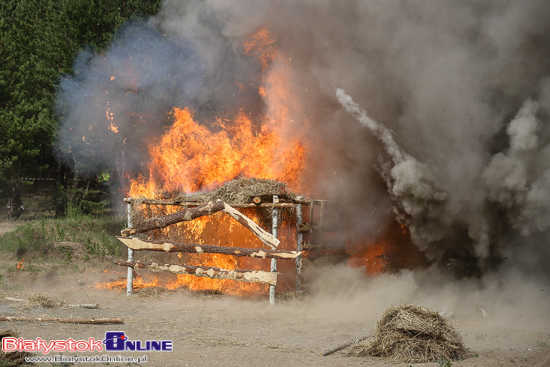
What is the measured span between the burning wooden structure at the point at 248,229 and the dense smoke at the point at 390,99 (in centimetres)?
299

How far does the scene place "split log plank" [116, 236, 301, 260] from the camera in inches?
465

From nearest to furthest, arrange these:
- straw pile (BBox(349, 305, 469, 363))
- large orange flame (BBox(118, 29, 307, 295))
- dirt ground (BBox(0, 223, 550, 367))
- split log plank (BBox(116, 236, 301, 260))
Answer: straw pile (BBox(349, 305, 469, 363)), dirt ground (BBox(0, 223, 550, 367)), split log plank (BBox(116, 236, 301, 260)), large orange flame (BBox(118, 29, 307, 295))

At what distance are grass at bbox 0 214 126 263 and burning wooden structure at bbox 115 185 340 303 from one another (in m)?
5.71

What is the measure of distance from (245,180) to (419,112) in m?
6.16

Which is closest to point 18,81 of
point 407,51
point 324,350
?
point 407,51

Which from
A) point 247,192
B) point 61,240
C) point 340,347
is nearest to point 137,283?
point 61,240

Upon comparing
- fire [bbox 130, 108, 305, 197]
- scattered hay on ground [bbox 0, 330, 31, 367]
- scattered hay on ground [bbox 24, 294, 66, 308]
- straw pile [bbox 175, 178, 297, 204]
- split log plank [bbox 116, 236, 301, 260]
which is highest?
fire [bbox 130, 108, 305, 197]

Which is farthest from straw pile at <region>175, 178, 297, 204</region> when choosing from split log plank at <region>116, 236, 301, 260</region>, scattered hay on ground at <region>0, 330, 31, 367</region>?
scattered hay on ground at <region>0, 330, 31, 367</region>

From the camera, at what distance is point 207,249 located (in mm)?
12680

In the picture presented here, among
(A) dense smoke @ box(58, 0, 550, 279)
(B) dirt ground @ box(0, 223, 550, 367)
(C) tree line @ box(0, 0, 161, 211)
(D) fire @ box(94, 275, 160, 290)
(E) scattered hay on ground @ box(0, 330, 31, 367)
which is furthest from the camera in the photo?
(C) tree line @ box(0, 0, 161, 211)

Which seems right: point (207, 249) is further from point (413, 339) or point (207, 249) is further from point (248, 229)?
point (413, 339)

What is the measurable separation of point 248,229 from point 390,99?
6978 mm

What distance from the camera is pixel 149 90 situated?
2153cm

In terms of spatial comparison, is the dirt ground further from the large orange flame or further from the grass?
the large orange flame
